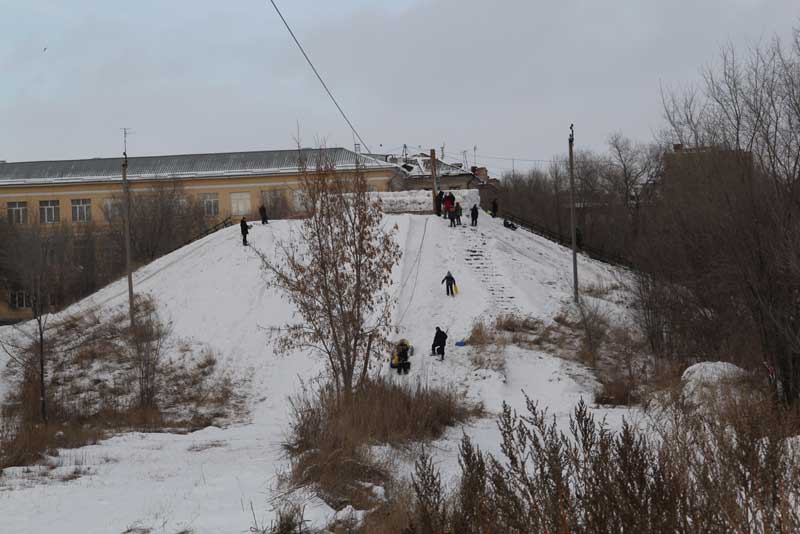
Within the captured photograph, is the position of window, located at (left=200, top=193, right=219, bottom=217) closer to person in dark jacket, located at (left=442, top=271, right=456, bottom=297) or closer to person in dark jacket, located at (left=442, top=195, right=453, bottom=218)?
person in dark jacket, located at (left=442, top=195, right=453, bottom=218)

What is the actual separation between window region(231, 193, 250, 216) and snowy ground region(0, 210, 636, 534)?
16075 millimetres

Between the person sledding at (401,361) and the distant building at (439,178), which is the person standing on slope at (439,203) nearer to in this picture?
the distant building at (439,178)

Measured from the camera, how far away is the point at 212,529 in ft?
25.5

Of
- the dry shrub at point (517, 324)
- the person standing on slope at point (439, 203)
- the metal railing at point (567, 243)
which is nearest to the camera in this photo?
the dry shrub at point (517, 324)

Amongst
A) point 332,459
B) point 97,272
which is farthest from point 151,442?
point 97,272

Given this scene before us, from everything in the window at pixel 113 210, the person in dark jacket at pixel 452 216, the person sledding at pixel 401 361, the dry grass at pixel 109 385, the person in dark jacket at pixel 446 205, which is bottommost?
the dry grass at pixel 109 385

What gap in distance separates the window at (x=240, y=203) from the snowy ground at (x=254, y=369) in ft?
52.7

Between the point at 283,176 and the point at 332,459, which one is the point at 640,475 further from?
the point at 283,176

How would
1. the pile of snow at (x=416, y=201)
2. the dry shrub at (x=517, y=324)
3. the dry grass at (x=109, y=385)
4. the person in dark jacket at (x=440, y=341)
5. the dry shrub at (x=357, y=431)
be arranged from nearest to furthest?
the dry shrub at (x=357, y=431), the dry grass at (x=109, y=385), the person in dark jacket at (x=440, y=341), the dry shrub at (x=517, y=324), the pile of snow at (x=416, y=201)

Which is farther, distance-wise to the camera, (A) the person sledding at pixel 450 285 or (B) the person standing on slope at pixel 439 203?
(B) the person standing on slope at pixel 439 203

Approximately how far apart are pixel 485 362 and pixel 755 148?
34.6 feet

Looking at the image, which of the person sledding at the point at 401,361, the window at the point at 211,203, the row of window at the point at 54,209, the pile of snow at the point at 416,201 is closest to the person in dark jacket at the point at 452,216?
the pile of snow at the point at 416,201

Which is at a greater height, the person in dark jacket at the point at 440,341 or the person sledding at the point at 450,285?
Answer: the person sledding at the point at 450,285

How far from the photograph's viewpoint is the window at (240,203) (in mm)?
54812
